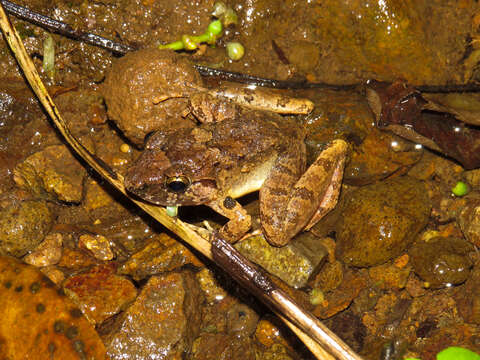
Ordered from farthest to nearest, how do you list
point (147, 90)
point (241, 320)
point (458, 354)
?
point (241, 320) → point (147, 90) → point (458, 354)

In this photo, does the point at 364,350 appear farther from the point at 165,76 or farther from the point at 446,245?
the point at 165,76

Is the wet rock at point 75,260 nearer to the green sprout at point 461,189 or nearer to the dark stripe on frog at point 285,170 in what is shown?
the dark stripe on frog at point 285,170

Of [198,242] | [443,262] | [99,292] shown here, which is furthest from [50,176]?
[443,262]

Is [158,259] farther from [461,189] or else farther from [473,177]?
[473,177]

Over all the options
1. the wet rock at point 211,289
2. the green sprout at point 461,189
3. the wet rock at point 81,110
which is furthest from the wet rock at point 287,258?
the wet rock at point 81,110

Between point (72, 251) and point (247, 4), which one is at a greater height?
point (247, 4)

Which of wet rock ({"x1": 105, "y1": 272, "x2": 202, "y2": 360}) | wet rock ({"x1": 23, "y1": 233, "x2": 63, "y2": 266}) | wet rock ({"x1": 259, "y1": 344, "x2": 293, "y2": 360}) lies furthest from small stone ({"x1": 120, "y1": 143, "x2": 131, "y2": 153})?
wet rock ({"x1": 259, "y1": 344, "x2": 293, "y2": 360})

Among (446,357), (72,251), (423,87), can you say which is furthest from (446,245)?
(72,251)
